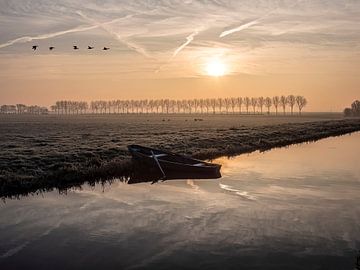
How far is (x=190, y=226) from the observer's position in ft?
56.1

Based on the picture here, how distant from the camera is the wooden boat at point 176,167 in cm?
2923

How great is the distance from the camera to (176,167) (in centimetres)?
3023

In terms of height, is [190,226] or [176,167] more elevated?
[176,167]

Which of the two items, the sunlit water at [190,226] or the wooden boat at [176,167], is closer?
the sunlit water at [190,226]

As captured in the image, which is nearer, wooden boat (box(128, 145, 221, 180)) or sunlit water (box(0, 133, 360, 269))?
sunlit water (box(0, 133, 360, 269))

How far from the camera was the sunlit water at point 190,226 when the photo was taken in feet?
43.9

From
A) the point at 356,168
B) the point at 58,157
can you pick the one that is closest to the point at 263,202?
the point at 356,168

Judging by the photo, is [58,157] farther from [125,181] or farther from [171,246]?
[171,246]

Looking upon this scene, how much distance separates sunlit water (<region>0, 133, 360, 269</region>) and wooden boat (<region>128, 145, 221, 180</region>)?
1.77m

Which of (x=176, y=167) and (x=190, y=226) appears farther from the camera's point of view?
(x=176, y=167)

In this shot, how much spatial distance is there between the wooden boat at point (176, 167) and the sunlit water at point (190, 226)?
1.77 m

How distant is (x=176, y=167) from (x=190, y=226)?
1323 cm

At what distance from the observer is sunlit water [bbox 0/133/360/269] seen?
1337 centimetres

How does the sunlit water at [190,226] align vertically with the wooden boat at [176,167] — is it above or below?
below
